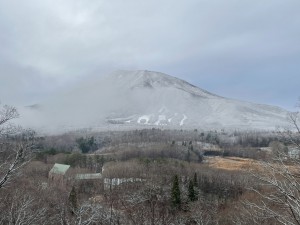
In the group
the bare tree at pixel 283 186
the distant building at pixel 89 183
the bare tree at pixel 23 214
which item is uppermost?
the bare tree at pixel 283 186

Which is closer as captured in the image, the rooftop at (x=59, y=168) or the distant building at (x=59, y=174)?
the distant building at (x=59, y=174)

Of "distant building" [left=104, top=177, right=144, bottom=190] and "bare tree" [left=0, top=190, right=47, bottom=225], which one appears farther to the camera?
"distant building" [left=104, top=177, right=144, bottom=190]

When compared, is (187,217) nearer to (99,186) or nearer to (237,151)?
(99,186)

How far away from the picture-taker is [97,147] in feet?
608

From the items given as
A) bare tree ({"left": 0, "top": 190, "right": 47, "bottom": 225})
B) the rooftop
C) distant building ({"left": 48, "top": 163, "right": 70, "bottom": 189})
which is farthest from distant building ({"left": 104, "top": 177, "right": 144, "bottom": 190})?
bare tree ({"left": 0, "top": 190, "right": 47, "bottom": 225})

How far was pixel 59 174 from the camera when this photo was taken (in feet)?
329

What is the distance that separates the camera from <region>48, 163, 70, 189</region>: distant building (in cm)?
8850

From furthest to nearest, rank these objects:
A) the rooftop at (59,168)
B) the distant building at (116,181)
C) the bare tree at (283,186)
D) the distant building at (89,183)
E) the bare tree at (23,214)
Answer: the rooftop at (59,168), the distant building at (116,181), the distant building at (89,183), the bare tree at (23,214), the bare tree at (283,186)

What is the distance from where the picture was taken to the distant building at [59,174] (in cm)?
8850

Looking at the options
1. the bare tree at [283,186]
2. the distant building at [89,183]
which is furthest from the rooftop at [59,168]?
the bare tree at [283,186]

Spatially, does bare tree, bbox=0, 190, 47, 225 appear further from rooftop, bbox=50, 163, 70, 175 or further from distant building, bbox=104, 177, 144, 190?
rooftop, bbox=50, 163, 70, 175

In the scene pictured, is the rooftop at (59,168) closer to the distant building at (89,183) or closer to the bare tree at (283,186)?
the distant building at (89,183)

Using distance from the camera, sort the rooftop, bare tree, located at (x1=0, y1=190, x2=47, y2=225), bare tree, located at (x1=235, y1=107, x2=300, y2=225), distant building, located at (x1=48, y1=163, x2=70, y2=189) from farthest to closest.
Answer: the rooftop
distant building, located at (x1=48, y1=163, x2=70, y2=189)
bare tree, located at (x1=0, y1=190, x2=47, y2=225)
bare tree, located at (x1=235, y1=107, x2=300, y2=225)

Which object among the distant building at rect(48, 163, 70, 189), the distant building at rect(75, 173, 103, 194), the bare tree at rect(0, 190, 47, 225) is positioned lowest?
the distant building at rect(75, 173, 103, 194)
